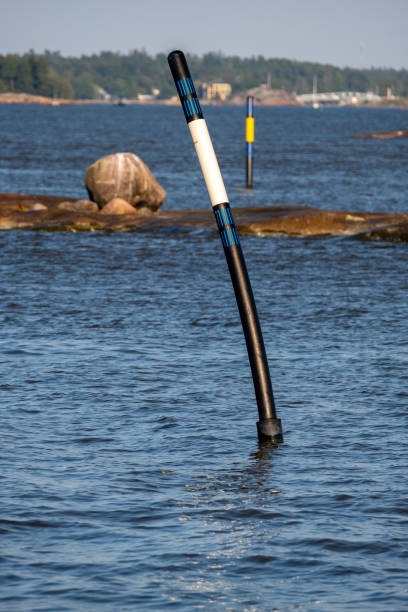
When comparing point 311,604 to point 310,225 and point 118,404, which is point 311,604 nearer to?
point 118,404

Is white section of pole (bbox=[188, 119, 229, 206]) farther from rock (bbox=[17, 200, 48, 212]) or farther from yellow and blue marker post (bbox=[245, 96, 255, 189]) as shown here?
yellow and blue marker post (bbox=[245, 96, 255, 189])

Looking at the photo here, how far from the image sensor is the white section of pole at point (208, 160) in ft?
23.7

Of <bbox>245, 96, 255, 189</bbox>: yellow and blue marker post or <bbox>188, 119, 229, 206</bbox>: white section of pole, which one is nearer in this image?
<bbox>188, 119, 229, 206</bbox>: white section of pole

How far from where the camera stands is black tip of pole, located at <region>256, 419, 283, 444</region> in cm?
752

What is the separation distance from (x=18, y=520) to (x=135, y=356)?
448cm

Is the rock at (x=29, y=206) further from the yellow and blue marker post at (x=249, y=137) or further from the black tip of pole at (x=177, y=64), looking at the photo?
the black tip of pole at (x=177, y=64)

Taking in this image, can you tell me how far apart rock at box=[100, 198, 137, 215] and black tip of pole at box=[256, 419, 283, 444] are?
1745cm

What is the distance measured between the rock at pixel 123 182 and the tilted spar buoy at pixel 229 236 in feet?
59.2

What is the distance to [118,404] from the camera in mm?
8680

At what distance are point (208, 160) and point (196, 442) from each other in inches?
81.0

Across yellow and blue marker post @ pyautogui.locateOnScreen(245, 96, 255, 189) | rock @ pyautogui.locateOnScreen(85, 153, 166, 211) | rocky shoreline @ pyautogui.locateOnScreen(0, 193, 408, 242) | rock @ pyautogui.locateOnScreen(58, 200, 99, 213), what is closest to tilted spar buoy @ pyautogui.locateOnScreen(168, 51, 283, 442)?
rocky shoreline @ pyautogui.locateOnScreen(0, 193, 408, 242)

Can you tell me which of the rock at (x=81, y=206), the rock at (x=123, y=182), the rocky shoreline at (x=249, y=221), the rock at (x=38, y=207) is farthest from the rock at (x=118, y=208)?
the rock at (x=38, y=207)

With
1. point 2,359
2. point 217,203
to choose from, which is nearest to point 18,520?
point 217,203

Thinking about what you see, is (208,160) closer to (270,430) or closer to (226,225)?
(226,225)
